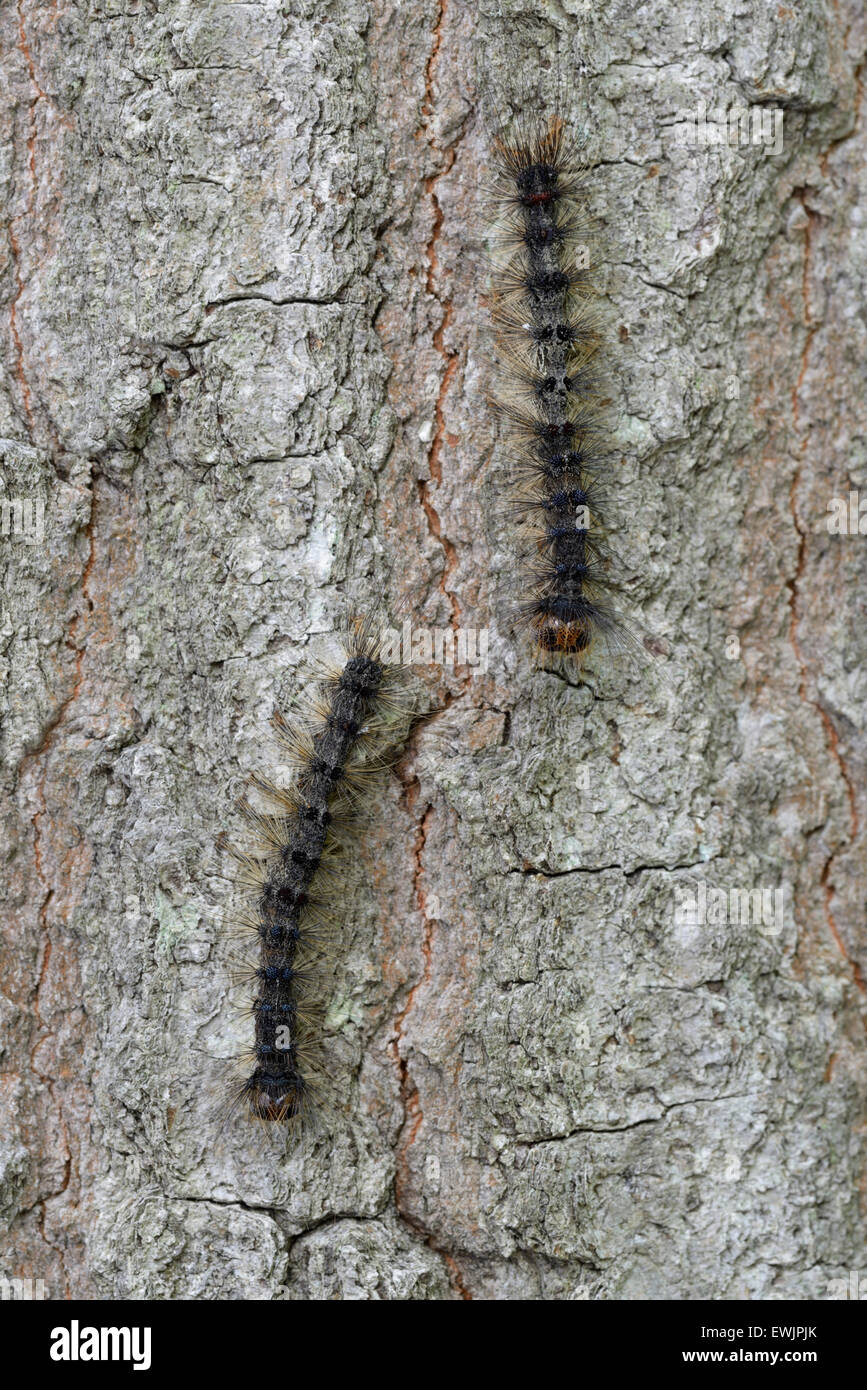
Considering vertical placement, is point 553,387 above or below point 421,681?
above

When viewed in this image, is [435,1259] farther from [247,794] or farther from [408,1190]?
[247,794]

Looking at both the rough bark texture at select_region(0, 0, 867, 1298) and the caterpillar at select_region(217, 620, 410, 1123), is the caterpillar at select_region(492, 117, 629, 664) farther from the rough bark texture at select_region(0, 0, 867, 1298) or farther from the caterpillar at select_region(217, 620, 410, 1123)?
the caterpillar at select_region(217, 620, 410, 1123)

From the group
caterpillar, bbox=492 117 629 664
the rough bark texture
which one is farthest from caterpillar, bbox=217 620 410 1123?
caterpillar, bbox=492 117 629 664

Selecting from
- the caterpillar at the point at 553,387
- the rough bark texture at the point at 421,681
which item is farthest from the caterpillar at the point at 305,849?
the caterpillar at the point at 553,387

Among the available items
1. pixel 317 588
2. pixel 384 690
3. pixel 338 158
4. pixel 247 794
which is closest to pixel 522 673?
pixel 384 690

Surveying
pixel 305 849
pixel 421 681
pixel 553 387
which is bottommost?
pixel 305 849

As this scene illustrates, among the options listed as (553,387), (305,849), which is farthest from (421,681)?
(553,387)

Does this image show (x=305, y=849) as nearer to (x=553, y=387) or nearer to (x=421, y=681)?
(x=421, y=681)
